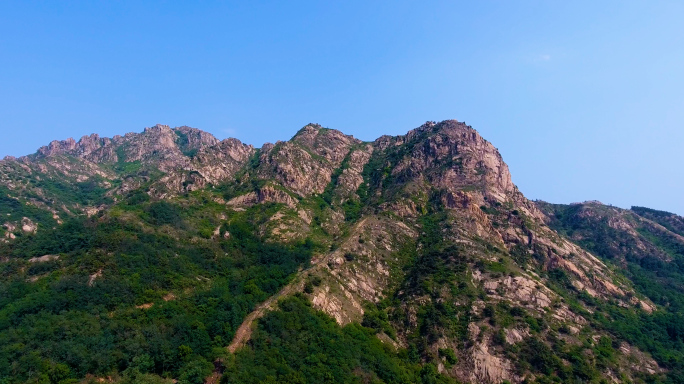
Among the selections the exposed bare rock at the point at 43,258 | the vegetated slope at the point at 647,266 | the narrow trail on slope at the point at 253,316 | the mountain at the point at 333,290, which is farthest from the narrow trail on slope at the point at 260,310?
the vegetated slope at the point at 647,266

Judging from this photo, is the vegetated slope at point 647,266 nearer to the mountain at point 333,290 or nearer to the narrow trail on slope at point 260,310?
the mountain at point 333,290

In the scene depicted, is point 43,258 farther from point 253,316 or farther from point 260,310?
point 260,310

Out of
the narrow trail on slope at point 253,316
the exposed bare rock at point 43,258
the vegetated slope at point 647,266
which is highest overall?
the vegetated slope at point 647,266

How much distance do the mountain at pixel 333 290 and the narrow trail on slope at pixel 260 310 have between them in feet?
1.53

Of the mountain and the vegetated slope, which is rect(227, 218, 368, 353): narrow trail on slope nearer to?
the mountain

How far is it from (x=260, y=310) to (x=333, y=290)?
20.7 meters

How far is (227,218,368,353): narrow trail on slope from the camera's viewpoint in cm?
8743

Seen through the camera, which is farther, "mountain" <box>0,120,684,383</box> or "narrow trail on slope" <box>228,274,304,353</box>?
"narrow trail on slope" <box>228,274,304,353</box>

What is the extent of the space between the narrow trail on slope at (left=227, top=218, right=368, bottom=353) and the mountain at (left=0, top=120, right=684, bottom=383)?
468mm

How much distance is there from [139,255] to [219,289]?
23190 mm

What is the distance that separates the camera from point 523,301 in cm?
11281

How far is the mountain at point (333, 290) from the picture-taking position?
82125 millimetres

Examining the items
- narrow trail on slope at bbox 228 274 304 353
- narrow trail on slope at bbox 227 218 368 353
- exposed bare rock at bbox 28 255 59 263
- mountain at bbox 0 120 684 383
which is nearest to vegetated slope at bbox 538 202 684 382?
mountain at bbox 0 120 684 383

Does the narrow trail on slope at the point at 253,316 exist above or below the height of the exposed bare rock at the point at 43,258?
above
